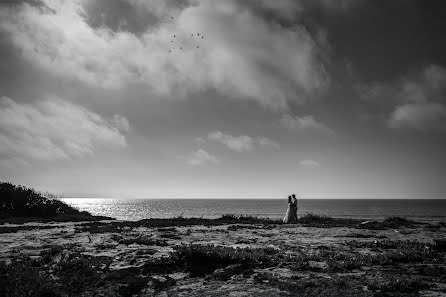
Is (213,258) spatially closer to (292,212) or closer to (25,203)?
(292,212)

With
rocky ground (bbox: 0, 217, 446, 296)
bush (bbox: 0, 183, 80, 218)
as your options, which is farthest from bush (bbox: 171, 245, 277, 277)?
bush (bbox: 0, 183, 80, 218)

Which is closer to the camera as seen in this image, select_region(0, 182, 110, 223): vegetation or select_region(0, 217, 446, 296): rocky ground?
select_region(0, 217, 446, 296): rocky ground

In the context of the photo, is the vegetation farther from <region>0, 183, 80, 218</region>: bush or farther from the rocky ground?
the rocky ground

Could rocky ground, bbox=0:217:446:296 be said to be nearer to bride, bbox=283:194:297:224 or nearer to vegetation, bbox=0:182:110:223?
bride, bbox=283:194:297:224

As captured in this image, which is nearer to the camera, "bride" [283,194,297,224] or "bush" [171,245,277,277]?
"bush" [171,245,277,277]

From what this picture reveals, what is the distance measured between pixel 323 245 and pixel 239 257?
6206mm

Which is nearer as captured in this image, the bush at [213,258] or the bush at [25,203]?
the bush at [213,258]

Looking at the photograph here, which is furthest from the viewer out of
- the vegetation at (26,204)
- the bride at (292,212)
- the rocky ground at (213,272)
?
the vegetation at (26,204)

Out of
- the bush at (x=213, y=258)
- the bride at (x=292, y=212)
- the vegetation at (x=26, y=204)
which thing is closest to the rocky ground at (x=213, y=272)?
the bush at (x=213, y=258)

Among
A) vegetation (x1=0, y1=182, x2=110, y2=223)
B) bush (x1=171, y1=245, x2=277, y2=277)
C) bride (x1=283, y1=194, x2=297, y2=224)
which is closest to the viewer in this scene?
bush (x1=171, y1=245, x2=277, y2=277)

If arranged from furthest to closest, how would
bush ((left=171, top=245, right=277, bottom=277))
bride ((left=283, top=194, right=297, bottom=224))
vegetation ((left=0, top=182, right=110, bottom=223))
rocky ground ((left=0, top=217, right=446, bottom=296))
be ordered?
vegetation ((left=0, top=182, right=110, bottom=223))
bride ((left=283, top=194, right=297, bottom=224))
bush ((left=171, top=245, right=277, bottom=277))
rocky ground ((left=0, top=217, right=446, bottom=296))

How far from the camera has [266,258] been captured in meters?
12.0

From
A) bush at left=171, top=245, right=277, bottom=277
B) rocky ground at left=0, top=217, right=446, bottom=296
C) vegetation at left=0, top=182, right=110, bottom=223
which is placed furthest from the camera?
vegetation at left=0, top=182, right=110, bottom=223

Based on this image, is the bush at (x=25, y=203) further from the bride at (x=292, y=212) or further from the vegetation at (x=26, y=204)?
the bride at (x=292, y=212)
